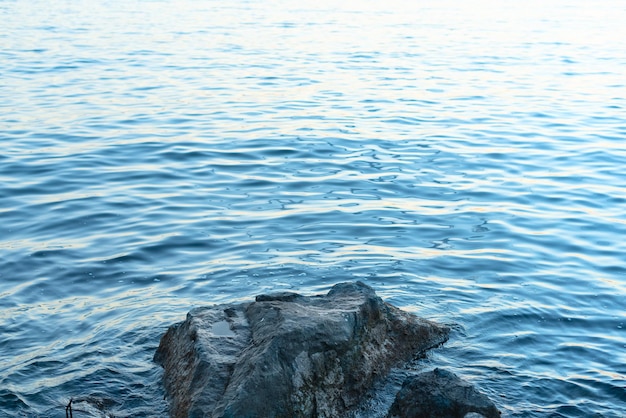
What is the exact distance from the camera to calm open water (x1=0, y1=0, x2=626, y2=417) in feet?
23.4

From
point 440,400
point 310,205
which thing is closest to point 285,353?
point 440,400

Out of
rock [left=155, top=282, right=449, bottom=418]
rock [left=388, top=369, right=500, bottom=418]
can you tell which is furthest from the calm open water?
rock [left=388, top=369, right=500, bottom=418]

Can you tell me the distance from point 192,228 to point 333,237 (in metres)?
1.78

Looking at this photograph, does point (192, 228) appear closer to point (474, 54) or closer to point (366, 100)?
point (366, 100)

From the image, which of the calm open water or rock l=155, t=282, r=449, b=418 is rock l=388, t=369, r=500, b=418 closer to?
rock l=155, t=282, r=449, b=418

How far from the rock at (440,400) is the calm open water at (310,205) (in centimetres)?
72

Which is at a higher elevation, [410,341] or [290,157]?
[410,341]

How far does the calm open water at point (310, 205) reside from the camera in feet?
23.4

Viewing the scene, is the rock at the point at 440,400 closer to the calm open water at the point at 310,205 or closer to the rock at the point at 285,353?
the rock at the point at 285,353

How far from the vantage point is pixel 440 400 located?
5.54m

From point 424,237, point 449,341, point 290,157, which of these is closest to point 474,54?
point 290,157

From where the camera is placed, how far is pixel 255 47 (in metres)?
26.4

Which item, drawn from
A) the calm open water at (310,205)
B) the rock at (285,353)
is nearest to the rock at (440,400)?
the rock at (285,353)

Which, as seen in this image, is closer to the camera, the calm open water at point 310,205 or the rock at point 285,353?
the rock at point 285,353
